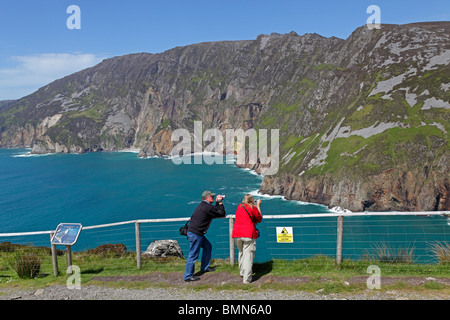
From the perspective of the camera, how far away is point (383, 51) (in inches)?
4813

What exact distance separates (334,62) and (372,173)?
11598cm

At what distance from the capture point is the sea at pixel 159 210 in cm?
5284

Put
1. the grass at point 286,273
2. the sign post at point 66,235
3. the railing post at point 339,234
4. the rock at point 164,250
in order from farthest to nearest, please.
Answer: the rock at point 164,250
the sign post at point 66,235
the railing post at point 339,234
the grass at point 286,273

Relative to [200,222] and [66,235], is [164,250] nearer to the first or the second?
[66,235]

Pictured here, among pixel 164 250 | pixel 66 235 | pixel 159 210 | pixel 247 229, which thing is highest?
pixel 247 229

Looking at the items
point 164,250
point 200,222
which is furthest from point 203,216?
point 164,250

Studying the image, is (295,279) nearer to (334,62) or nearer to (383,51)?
(383,51)

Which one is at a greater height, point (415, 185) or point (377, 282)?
point (377, 282)

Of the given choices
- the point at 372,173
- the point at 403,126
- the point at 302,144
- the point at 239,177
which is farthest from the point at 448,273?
the point at 239,177

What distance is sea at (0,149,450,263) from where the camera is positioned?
2080 inches

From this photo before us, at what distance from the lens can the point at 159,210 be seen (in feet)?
279

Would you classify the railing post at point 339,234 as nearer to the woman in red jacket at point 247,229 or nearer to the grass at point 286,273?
the grass at point 286,273

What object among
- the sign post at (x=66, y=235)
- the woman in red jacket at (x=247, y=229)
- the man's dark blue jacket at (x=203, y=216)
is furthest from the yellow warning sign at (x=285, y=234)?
the sign post at (x=66, y=235)

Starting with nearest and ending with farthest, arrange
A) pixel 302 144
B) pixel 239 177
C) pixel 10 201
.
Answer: pixel 10 201, pixel 302 144, pixel 239 177
